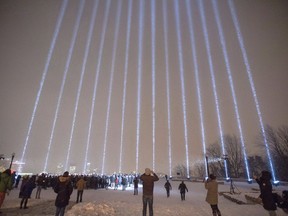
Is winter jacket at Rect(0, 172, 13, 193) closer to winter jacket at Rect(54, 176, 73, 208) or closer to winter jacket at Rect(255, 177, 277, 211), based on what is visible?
winter jacket at Rect(54, 176, 73, 208)

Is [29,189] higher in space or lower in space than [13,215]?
higher

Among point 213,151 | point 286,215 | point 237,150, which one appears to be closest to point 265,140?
point 237,150

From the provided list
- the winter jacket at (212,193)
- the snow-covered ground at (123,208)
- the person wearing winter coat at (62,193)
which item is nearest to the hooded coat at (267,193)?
the winter jacket at (212,193)

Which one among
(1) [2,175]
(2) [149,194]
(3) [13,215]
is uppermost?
(1) [2,175]

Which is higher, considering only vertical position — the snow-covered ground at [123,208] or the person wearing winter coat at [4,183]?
the person wearing winter coat at [4,183]

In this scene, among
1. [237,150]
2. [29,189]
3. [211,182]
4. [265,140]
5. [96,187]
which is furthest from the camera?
[237,150]

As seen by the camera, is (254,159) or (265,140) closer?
(265,140)

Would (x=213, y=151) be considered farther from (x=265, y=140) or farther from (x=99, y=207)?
(x=99, y=207)

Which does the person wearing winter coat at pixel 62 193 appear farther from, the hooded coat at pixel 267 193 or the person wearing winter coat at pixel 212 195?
the hooded coat at pixel 267 193

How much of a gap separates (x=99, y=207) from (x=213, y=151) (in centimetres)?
7354

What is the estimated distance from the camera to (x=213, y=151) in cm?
7794

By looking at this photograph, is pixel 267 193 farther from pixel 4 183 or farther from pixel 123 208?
pixel 4 183

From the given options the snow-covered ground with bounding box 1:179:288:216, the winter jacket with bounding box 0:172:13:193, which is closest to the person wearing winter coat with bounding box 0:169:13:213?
the winter jacket with bounding box 0:172:13:193

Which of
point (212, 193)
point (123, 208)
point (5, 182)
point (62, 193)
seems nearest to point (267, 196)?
point (212, 193)
